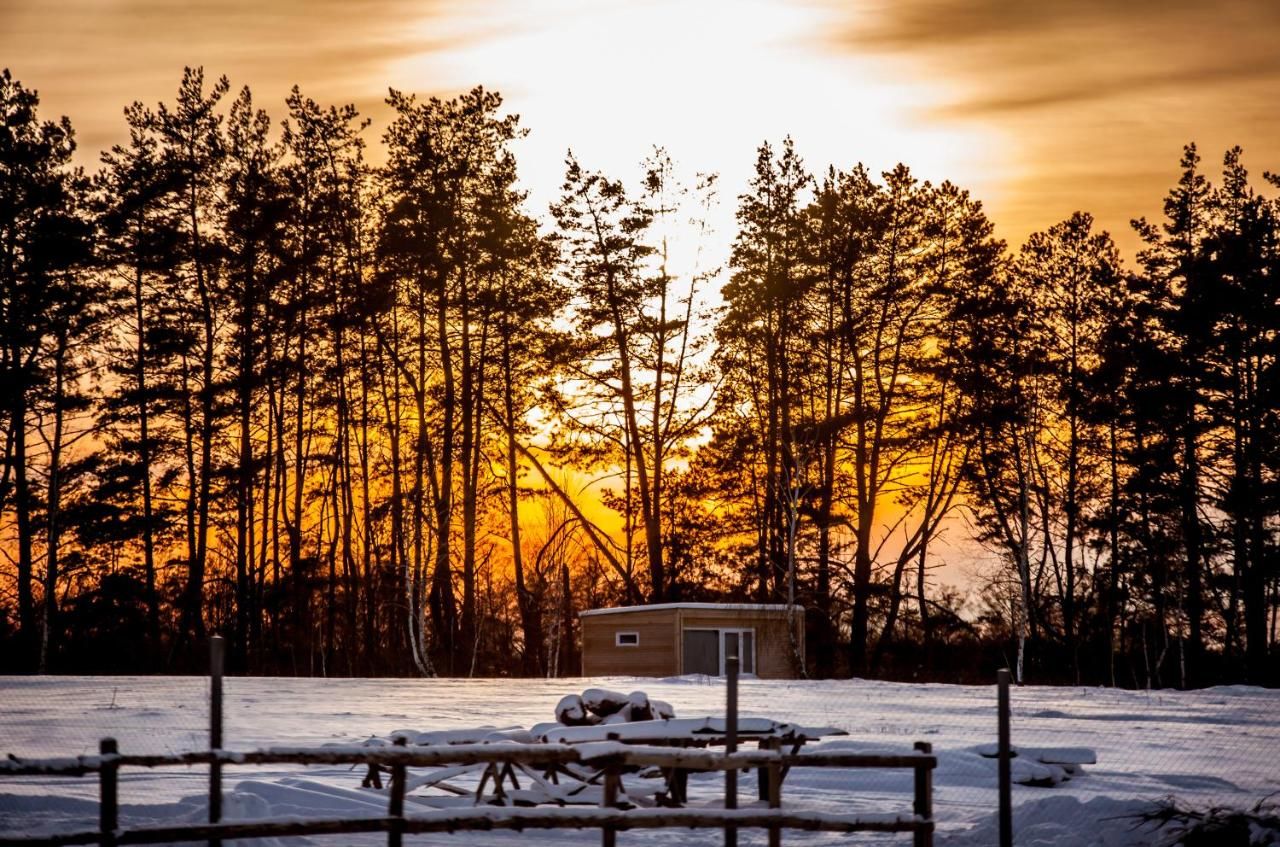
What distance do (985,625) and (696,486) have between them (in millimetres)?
8671

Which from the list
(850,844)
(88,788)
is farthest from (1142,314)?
(88,788)

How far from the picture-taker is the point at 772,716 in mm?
18484

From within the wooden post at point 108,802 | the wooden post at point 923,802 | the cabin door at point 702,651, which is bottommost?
the cabin door at point 702,651

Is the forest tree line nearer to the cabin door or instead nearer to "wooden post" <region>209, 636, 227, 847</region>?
the cabin door

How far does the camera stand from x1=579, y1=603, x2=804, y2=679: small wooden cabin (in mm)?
32406

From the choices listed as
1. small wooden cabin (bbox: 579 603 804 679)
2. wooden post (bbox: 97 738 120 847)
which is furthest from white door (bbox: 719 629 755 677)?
wooden post (bbox: 97 738 120 847)

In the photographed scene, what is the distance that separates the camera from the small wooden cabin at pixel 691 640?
32406 millimetres

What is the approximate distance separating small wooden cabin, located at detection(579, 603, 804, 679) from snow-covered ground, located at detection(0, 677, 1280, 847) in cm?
688

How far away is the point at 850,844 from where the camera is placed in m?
11.5

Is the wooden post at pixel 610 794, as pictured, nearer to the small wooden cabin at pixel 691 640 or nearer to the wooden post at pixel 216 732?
the wooden post at pixel 216 732

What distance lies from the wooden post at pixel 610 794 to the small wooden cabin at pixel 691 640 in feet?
77.7

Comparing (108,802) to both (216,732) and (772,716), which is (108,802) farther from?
(772,716)

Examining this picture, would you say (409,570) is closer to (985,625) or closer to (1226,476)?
(985,625)

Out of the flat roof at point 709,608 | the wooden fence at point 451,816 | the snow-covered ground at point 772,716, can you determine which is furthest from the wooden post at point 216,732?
the flat roof at point 709,608
